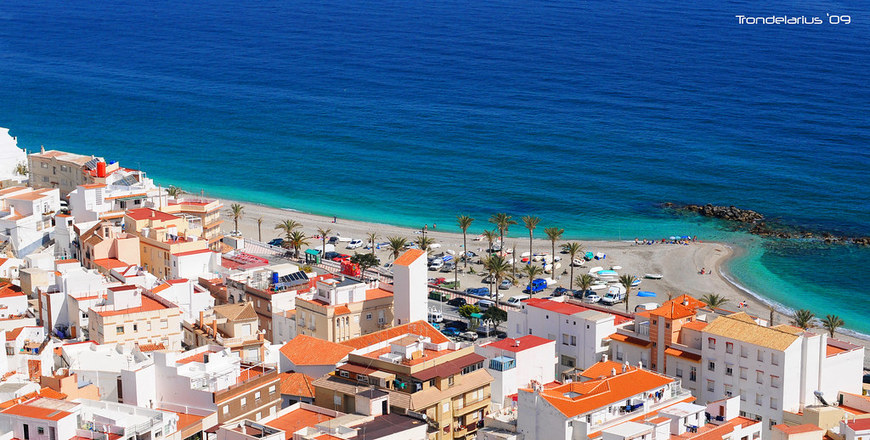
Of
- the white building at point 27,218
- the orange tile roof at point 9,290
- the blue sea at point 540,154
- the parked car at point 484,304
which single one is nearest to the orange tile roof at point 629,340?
the parked car at point 484,304

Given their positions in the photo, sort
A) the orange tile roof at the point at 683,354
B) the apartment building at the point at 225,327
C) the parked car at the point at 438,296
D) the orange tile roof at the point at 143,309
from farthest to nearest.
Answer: the parked car at the point at 438,296
the apartment building at the point at 225,327
the orange tile roof at the point at 143,309
the orange tile roof at the point at 683,354

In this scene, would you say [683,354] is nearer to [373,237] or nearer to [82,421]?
[82,421]

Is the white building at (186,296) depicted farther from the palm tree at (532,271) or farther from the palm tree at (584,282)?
the palm tree at (584,282)

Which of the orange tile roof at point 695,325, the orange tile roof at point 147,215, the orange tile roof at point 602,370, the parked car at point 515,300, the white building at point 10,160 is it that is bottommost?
the parked car at point 515,300

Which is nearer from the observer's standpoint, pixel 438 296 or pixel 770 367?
pixel 770 367

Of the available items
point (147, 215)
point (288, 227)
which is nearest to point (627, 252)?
point (288, 227)

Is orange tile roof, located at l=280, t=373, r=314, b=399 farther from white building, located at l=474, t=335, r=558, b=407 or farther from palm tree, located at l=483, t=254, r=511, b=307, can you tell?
palm tree, located at l=483, t=254, r=511, b=307

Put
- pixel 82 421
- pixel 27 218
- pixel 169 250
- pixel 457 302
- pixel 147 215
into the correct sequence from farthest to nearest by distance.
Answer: pixel 457 302 → pixel 27 218 → pixel 147 215 → pixel 169 250 → pixel 82 421

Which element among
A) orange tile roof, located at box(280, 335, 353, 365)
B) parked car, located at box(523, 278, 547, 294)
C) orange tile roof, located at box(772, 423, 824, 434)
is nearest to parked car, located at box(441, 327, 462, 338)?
parked car, located at box(523, 278, 547, 294)
